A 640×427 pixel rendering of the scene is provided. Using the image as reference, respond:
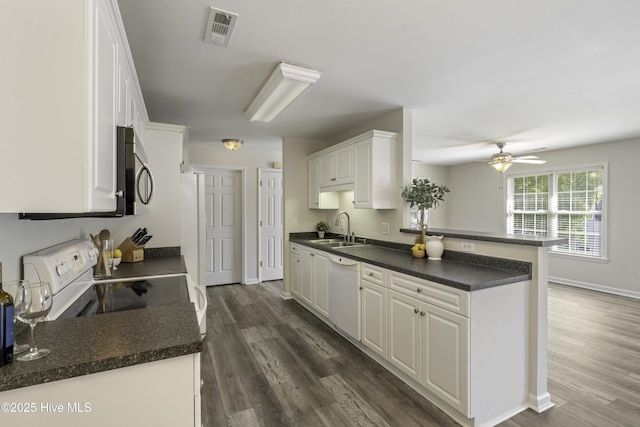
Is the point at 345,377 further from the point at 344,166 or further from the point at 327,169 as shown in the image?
the point at 327,169

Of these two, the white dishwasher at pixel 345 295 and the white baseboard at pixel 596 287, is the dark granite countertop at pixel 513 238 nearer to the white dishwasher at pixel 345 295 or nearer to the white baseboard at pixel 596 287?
the white dishwasher at pixel 345 295

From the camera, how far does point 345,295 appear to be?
307cm

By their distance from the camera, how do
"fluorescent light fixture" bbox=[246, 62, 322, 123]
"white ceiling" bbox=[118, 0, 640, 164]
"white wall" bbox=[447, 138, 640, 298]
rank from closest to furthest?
1. "white ceiling" bbox=[118, 0, 640, 164]
2. "fluorescent light fixture" bbox=[246, 62, 322, 123]
3. "white wall" bbox=[447, 138, 640, 298]

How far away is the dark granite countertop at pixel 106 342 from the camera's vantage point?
2.85 feet

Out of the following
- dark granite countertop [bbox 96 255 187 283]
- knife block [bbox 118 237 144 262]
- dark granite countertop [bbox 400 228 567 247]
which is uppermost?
dark granite countertop [bbox 400 228 567 247]

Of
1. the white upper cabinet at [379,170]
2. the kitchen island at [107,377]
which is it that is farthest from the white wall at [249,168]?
the kitchen island at [107,377]

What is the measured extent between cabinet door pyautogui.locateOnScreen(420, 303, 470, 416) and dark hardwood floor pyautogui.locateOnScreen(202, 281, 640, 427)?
17 centimetres

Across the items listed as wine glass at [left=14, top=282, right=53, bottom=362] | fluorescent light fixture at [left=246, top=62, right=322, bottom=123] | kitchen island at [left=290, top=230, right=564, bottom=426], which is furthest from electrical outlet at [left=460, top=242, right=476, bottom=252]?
wine glass at [left=14, top=282, right=53, bottom=362]

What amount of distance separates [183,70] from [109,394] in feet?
7.46

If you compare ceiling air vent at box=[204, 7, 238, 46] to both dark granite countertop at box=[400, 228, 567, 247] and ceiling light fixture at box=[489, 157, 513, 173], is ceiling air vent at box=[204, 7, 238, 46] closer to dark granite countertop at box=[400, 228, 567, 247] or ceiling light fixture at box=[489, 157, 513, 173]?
dark granite countertop at box=[400, 228, 567, 247]

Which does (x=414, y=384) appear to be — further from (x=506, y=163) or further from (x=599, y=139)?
(x=599, y=139)

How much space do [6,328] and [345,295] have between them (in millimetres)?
2530

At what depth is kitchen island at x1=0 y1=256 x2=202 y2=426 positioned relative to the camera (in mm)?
860

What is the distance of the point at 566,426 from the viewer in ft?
6.20
